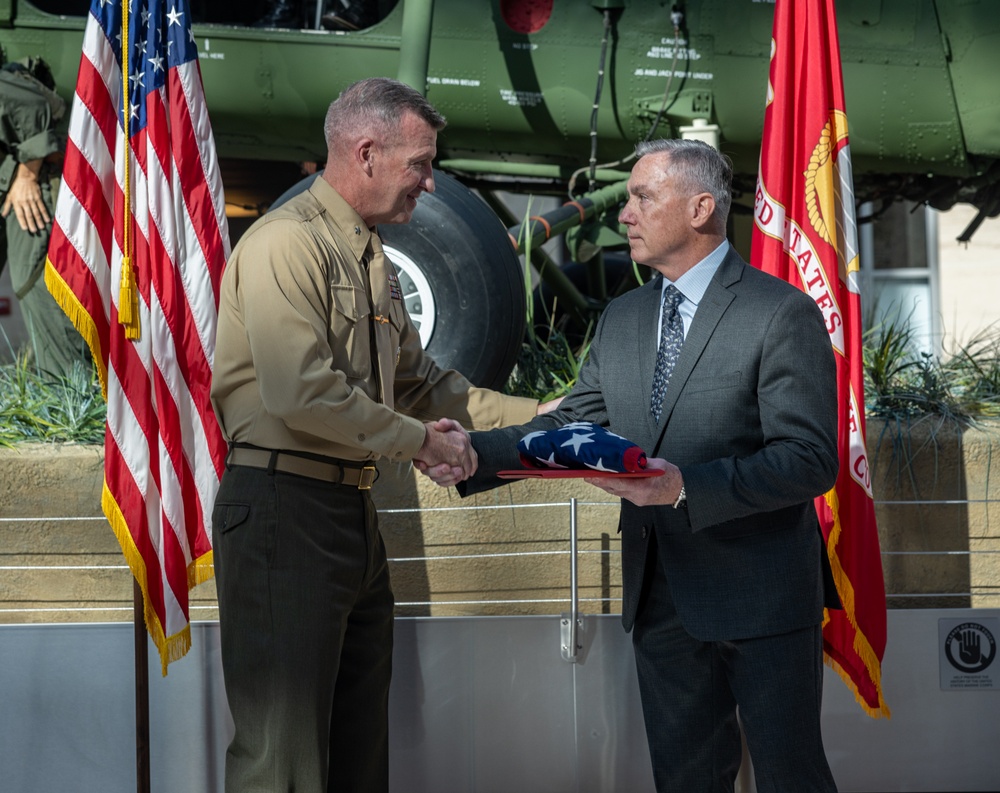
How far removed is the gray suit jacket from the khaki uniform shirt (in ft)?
2.26

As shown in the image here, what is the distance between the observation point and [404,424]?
3.01 metres

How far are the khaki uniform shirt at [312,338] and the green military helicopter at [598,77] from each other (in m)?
2.31

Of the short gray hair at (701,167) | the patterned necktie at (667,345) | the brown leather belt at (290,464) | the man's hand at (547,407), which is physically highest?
the short gray hair at (701,167)

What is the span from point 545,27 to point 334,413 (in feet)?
12.1

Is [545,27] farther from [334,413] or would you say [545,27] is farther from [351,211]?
[334,413]

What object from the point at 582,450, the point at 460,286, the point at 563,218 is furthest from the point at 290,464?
the point at 563,218

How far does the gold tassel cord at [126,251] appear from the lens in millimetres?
3746

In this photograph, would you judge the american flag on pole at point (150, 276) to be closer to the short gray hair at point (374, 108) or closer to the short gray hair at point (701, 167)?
the short gray hair at point (374, 108)

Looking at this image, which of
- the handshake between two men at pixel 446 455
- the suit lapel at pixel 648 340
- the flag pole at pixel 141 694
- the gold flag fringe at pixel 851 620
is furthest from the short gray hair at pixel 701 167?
the flag pole at pixel 141 694

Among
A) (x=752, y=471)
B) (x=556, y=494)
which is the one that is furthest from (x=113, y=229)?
(x=752, y=471)

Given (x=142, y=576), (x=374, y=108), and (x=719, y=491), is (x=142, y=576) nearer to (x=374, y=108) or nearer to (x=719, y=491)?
(x=374, y=108)

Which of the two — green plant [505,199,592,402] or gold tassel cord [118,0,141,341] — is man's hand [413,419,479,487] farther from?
green plant [505,199,592,402]

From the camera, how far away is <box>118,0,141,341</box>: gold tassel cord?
12.3 ft

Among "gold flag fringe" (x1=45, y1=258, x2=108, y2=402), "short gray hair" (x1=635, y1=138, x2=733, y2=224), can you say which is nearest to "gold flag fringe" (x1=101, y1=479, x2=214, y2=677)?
"gold flag fringe" (x1=45, y1=258, x2=108, y2=402)
